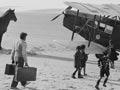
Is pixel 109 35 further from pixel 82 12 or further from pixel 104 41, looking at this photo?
pixel 82 12

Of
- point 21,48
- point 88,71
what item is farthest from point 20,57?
point 88,71

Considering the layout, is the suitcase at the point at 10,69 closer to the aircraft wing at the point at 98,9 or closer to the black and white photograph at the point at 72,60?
the black and white photograph at the point at 72,60

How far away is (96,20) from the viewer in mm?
23203

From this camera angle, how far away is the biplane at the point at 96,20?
22844 millimetres

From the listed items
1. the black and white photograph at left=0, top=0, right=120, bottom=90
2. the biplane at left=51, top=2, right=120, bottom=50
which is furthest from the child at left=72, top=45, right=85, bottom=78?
the biplane at left=51, top=2, right=120, bottom=50

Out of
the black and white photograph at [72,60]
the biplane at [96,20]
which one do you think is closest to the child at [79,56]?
the black and white photograph at [72,60]

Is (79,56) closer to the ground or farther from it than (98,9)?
closer to the ground

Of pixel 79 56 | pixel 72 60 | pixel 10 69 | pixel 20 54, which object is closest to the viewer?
pixel 20 54

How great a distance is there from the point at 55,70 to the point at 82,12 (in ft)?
24.9

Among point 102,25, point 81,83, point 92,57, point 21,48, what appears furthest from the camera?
point 102,25

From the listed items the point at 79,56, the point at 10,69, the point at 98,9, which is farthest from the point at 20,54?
the point at 98,9

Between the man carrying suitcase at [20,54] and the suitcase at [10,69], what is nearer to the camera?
the man carrying suitcase at [20,54]

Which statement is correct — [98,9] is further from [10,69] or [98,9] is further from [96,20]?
[10,69]

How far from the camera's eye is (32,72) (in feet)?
40.5
